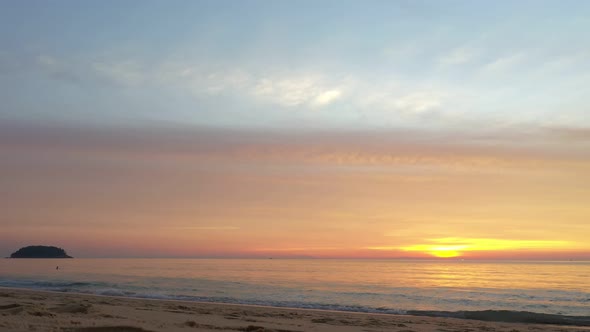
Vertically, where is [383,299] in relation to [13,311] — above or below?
below

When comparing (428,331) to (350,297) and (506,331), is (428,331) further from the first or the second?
(350,297)

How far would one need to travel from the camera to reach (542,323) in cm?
2130

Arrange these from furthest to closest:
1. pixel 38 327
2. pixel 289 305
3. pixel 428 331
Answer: pixel 289 305 → pixel 428 331 → pixel 38 327

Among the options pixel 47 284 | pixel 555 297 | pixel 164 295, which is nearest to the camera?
pixel 164 295

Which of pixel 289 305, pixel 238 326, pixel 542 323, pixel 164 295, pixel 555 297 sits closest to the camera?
pixel 238 326

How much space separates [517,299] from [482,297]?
2450mm

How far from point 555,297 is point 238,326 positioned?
31066 mm

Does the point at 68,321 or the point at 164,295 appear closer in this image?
the point at 68,321

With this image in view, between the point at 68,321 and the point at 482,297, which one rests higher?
the point at 68,321

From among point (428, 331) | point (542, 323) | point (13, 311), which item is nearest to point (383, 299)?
point (542, 323)

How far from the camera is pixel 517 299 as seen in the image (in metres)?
33.5

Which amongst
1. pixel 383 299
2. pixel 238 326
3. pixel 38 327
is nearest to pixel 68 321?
pixel 38 327

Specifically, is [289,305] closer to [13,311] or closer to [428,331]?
[428,331]

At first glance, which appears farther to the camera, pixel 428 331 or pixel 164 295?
pixel 164 295
